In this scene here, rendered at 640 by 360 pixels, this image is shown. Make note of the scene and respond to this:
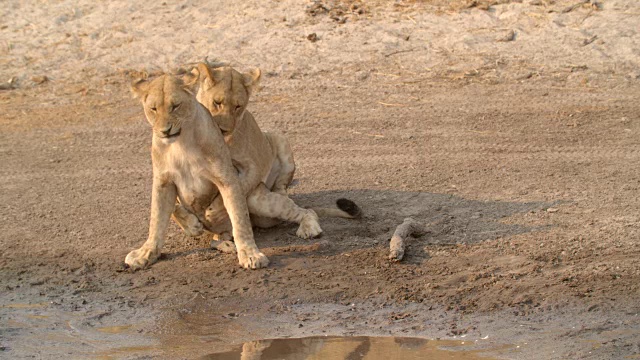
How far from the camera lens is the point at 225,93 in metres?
7.62

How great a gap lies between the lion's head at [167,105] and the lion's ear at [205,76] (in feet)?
1.32

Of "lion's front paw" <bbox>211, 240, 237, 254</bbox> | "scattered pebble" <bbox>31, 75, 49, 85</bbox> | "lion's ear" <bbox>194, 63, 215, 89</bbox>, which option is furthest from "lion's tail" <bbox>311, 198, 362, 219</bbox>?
"scattered pebble" <bbox>31, 75, 49, 85</bbox>

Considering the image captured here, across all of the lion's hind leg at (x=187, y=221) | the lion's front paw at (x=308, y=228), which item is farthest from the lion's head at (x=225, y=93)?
the lion's front paw at (x=308, y=228)

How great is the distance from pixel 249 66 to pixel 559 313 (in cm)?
628

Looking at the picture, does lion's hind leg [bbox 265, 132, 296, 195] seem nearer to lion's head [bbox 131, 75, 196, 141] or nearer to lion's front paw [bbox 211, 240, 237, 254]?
lion's front paw [bbox 211, 240, 237, 254]

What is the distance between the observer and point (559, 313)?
660 cm

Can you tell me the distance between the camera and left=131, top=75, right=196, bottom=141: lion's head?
271 inches

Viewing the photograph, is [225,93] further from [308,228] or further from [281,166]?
[308,228]

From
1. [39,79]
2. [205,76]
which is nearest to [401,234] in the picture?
[205,76]

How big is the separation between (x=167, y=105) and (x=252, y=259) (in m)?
1.22

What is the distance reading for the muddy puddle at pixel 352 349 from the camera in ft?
20.2

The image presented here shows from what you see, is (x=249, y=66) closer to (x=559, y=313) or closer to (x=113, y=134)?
(x=113, y=134)

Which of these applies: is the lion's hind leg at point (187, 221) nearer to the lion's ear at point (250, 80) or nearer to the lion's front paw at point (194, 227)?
the lion's front paw at point (194, 227)

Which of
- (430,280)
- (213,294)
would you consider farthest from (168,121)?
(430,280)
